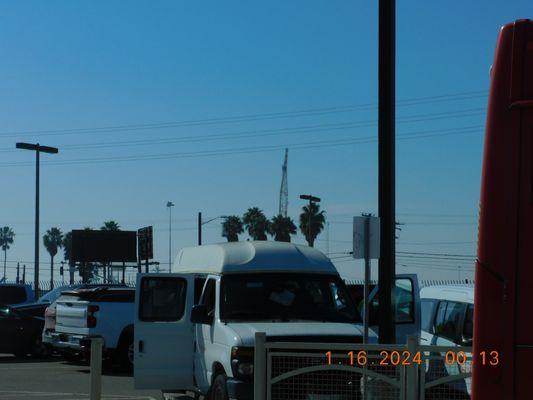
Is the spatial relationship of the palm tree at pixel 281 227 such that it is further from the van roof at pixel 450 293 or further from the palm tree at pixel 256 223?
the van roof at pixel 450 293

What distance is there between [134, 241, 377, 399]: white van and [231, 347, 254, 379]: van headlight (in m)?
0.01

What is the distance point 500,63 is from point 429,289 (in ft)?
33.1

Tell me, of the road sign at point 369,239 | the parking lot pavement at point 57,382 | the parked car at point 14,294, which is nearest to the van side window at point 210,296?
the road sign at point 369,239

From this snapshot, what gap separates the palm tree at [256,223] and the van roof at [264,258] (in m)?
71.2

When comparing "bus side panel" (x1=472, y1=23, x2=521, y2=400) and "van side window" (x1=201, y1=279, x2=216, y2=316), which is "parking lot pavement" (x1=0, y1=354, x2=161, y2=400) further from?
"bus side panel" (x1=472, y1=23, x2=521, y2=400)

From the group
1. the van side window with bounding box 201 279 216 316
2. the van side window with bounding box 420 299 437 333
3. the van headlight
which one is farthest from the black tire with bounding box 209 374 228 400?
the van side window with bounding box 420 299 437 333

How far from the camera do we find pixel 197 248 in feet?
44.1

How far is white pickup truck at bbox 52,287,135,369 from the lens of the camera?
64.8 ft

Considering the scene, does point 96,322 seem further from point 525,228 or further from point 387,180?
point 525,228

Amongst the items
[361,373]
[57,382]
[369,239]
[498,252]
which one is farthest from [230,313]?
[57,382]

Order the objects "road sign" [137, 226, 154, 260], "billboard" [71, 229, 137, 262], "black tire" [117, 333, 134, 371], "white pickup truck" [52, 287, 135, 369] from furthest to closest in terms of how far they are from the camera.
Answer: "billboard" [71, 229, 137, 262] < "road sign" [137, 226, 154, 260] < "black tire" [117, 333, 134, 371] < "white pickup truck" [52, 287, 135, 369]

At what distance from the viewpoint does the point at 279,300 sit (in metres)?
11.8

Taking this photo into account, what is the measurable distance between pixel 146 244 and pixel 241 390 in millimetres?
33731

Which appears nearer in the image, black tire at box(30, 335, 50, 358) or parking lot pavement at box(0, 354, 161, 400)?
parking lot pavement at box(0, 354, 161, 400)
